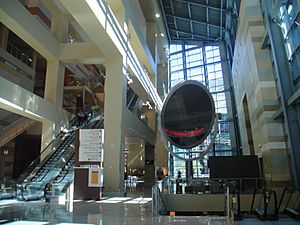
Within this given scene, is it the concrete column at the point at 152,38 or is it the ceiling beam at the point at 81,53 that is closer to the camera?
the ceiling beam at the point at 81,53

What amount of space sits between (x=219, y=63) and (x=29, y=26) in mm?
21716

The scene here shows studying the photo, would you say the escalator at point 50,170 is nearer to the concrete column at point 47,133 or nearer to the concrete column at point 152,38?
the concrete column at point 47,133

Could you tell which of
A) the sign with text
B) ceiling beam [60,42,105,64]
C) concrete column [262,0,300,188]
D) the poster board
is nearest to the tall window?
concrete column [262,0,300,188]

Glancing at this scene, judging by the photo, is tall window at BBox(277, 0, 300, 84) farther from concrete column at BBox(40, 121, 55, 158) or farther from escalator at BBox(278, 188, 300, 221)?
concrete column at BBox(40, 121, 55, 158)

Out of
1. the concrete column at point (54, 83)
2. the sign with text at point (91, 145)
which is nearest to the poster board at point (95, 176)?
the sign with text at point (91, 145)

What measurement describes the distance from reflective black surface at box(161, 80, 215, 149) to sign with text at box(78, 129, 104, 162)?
9.04 feet

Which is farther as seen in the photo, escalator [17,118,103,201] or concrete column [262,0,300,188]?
concrete column [262,0,300,188]

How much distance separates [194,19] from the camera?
28344 millimetres

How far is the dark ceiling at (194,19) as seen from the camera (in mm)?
25234

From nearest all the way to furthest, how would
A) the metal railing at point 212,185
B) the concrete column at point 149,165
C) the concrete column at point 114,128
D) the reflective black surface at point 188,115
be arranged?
1. the reflective black surface at point 188,115
2. the metal railing at point 212,185
3. the concrete column at point 114,128
4. the concrete column at point 149,165

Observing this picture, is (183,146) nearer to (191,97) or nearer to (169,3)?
(191,97)

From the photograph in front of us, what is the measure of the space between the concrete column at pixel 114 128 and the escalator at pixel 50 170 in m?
1.79

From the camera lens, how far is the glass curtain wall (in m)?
28.5

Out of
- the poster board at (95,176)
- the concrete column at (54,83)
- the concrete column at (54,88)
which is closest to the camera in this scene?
the poster board at (95,176)
